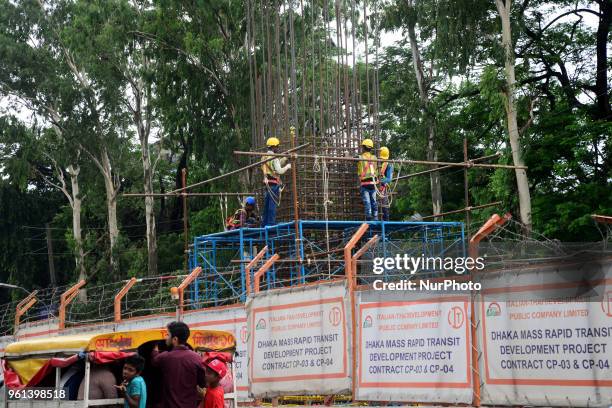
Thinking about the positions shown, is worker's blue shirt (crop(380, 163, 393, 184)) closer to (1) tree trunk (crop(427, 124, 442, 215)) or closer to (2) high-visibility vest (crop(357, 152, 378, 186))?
(2) high-visibility vest (crop(357, 152, 378, 186))

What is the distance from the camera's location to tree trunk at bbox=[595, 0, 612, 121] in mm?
37500

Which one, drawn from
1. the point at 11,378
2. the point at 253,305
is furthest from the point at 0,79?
the point at 11,378

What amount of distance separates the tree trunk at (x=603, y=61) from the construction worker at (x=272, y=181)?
54.6ft

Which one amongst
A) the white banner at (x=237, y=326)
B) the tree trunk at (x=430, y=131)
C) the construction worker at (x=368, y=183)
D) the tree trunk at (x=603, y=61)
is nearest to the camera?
the white banner at (x=237, y=326)

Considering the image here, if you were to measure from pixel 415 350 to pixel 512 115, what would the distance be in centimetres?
2283

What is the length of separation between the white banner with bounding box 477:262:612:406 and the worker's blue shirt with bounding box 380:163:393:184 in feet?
39.8

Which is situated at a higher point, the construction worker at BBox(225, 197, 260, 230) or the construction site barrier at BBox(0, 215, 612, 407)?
the construction worker at BBox(225, 197, 260, 230)

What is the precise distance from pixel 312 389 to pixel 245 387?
7.54 feet

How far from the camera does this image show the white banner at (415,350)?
44.3 feet

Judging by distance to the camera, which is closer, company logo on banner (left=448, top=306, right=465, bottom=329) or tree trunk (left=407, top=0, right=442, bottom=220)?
company logo on banner (left=448, top=306, right=465, bottom=329)

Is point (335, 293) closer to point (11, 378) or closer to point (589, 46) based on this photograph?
point (11, 378)

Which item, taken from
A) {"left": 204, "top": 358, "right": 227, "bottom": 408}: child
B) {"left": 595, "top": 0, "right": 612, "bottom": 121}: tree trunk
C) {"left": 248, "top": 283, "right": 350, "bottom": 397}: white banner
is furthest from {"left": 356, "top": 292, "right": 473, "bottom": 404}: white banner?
{"left": 595, "top": 0, "right": 612, "bottom": 121}: tree trunk

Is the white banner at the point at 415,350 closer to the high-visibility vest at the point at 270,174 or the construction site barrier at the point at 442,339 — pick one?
the construction site barrier at the point at 442,339

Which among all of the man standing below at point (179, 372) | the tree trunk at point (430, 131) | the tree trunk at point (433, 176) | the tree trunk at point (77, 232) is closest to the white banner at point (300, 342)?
the man standing below at point (179, 372)
